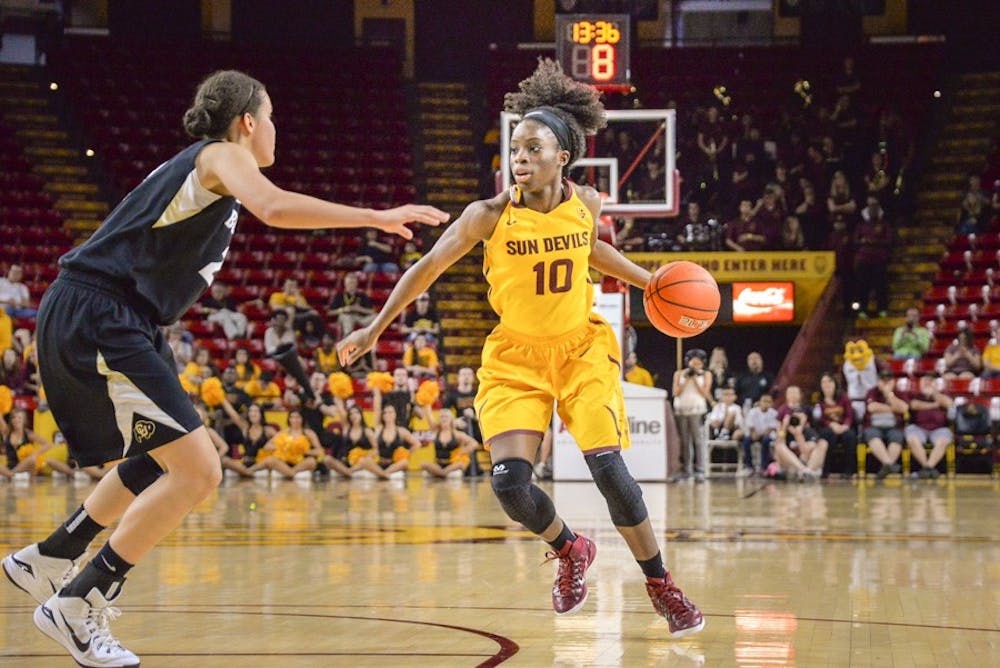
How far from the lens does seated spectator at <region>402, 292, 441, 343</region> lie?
59.0 feet

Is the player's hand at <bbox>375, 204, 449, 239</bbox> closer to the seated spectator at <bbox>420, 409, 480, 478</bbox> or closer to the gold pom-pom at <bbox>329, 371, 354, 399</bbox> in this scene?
the seated spectator at <bbox>420, 409, 480, 478</bbox>

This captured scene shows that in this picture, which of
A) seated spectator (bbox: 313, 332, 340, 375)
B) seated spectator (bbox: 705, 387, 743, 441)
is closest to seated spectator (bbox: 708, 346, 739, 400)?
seated spectator (bbox: 705, 387, 743, 441)

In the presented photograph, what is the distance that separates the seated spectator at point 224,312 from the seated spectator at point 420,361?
2816 millimetres

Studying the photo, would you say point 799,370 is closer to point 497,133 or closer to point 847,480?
point 847,480

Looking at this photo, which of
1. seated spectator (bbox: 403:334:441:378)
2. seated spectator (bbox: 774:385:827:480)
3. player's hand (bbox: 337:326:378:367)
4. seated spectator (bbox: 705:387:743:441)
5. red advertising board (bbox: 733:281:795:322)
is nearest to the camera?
player's hand (bbox: 337:326:378:367)

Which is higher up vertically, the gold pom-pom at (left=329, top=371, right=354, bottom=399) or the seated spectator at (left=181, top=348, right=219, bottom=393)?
the seated spectator at (left=181, top=348, right=219, bottom=393)

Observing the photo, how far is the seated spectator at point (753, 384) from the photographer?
56.2 ft

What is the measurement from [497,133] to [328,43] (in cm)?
498

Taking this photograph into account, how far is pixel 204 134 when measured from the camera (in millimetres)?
4422

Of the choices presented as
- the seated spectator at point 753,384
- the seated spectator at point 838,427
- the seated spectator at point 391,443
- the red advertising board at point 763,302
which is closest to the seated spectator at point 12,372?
the seated spectator at point 391,443

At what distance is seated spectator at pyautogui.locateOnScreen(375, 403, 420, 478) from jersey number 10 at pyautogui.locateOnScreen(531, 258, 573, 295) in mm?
10417

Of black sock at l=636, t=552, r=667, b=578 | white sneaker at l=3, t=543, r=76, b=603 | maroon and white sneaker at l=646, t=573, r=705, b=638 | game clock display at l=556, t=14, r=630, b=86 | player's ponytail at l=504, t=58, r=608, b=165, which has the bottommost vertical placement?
maroon and white sneaker at l=646, t=573, r=705, b=638

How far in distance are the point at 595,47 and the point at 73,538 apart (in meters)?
11.9

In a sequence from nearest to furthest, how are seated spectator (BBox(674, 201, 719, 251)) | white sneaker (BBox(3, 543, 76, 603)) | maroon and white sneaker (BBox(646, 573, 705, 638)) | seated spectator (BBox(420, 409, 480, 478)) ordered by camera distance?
white sneaker (BBox(3, 543, 76, 603)) < maroon and white sneaker (BBox(646, 573, 705, 638)) < seated spectator (BBox(420, 409, 480, 478)) < seated spectator (BBox(674, 201, 719, 251))
